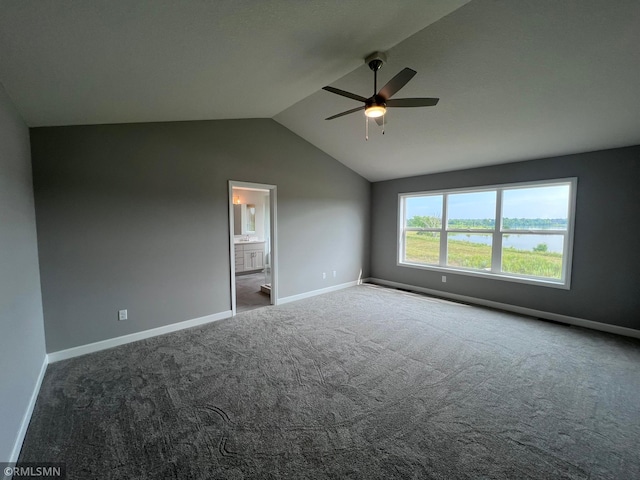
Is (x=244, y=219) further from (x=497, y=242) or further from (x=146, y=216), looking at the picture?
(x=497, y=242)

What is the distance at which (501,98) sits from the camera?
281cm

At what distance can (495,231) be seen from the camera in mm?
4461

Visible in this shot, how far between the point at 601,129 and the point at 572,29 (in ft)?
5.83

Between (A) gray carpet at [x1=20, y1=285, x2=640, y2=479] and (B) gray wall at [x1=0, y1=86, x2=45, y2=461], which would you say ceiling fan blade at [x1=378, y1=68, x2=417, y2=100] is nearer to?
(A) gray carpet at [x1=20, y1=285, x2=640, y2=479]

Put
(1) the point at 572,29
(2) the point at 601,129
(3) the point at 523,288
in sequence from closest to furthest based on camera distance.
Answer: (1) the point at 572,29, (2) the point at 601,129, (3) the point at 523,288

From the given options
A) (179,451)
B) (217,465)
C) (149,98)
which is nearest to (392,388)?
(217,465)

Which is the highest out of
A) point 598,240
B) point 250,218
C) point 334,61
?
point 334,61

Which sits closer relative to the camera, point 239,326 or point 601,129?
point 601,129

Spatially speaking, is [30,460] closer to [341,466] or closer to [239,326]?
[341,466]

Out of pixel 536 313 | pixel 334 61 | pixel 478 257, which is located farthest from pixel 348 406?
pixel 478 257

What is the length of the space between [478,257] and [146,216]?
5328 millimetres

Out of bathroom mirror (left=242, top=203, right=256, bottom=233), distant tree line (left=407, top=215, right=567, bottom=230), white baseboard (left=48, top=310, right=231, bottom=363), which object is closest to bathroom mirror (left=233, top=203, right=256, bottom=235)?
bathroom mirror (left=242, top=203, right=256, bottom=233)

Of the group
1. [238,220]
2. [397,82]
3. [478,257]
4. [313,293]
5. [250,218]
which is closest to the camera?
[397,82]

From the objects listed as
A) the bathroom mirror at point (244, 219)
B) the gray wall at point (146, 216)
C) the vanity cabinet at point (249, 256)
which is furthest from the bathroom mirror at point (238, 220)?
the gray wall at point (146, 216)
